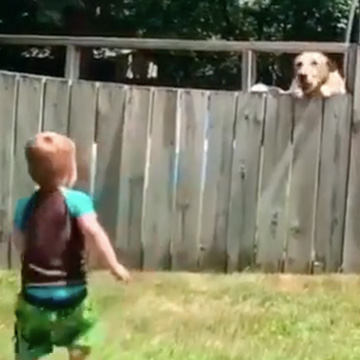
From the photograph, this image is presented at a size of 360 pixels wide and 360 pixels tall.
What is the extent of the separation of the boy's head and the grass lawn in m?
1.16

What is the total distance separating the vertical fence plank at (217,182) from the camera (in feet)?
24.8

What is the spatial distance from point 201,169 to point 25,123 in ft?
3.90

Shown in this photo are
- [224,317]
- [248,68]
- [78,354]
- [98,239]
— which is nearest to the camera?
[98,239]

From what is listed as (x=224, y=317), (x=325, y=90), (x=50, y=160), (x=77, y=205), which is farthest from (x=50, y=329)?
A: (x=325, y=90)

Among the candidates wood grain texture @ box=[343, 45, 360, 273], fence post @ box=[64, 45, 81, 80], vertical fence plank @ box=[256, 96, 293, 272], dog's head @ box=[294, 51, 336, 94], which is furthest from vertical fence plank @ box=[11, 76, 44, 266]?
fence post @ box=[64, 45, 81, 80]

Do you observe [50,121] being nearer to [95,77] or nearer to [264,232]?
[264,232]

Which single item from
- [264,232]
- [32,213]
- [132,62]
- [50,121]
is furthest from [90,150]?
[132,62]

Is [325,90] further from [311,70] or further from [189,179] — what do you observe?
[189,179]

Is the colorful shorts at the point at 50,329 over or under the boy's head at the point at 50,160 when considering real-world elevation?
under

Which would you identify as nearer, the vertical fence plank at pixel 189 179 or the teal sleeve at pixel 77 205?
the teal sleeve at pixel 77 205

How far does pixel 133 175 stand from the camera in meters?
7.57

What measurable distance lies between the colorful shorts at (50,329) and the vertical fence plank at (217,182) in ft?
9.76

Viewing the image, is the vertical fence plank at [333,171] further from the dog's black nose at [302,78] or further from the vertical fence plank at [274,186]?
the dog's black nose at [302,78]

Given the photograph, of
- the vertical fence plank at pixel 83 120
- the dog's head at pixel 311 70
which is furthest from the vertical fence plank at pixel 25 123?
the dog's head at pixel 311 70
